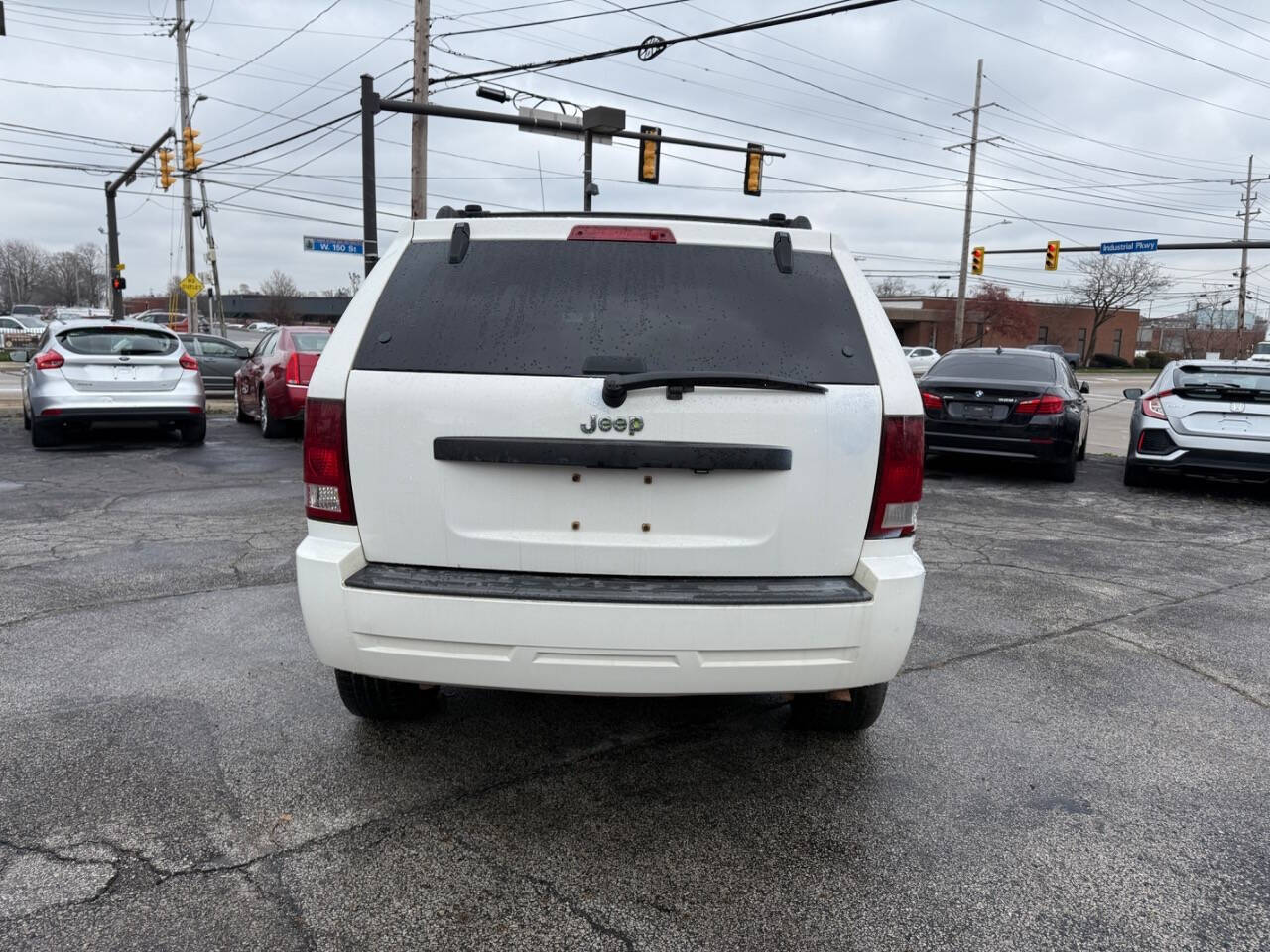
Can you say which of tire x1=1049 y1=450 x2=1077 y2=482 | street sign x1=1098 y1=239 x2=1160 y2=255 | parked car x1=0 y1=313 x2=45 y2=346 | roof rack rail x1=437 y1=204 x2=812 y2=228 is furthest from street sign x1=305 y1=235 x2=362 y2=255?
parked car x1=0 y1=313 x2=45 y2=346

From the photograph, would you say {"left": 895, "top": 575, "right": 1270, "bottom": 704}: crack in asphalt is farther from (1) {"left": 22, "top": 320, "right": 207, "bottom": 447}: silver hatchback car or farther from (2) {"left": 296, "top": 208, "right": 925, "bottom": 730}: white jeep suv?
(1) {"left": 22, "top": 320, "right": 207, "bottom": 447}: silver hatchback car

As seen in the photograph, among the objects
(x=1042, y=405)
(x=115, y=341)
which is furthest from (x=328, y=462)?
(x=115, y=341)

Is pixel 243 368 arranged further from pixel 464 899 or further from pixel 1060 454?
pixel 464 899

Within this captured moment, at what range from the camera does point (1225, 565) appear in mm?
7129

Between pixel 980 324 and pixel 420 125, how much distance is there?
61.0 metres

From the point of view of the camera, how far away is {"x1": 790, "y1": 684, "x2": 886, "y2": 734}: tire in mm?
3482

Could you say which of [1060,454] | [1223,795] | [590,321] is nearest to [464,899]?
[590,321]

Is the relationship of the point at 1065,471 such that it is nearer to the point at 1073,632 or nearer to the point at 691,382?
the point at 1073,632

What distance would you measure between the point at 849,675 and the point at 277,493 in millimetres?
7447

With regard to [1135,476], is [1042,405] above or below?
above

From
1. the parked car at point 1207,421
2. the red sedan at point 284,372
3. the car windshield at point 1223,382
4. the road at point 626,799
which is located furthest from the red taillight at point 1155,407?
the red sedan at point 284,372

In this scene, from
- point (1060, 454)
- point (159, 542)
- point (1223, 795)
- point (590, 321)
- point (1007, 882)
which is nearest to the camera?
point (1007, 882)

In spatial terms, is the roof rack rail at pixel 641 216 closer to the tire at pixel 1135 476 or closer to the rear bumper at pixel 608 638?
the rear bumper at pixel 608 638

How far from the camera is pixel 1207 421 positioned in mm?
9883
